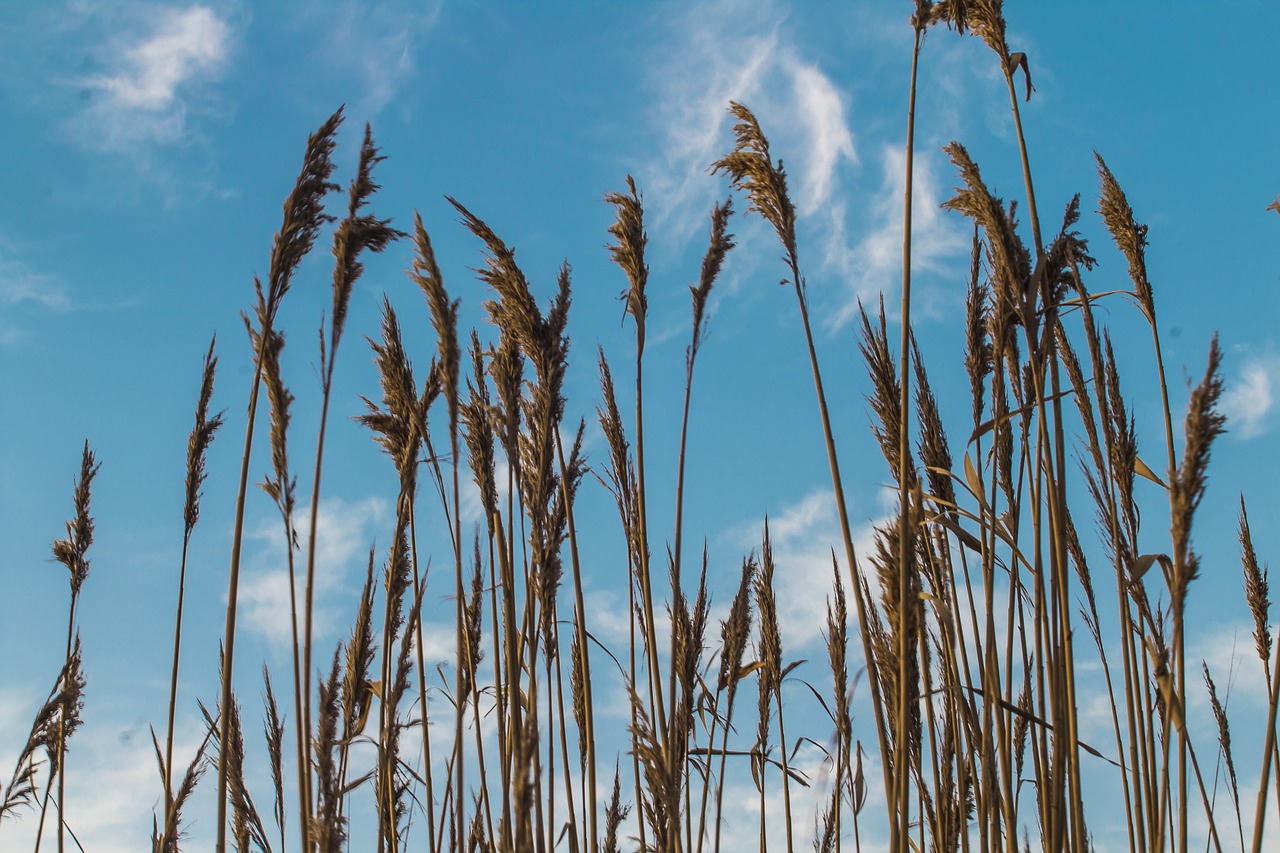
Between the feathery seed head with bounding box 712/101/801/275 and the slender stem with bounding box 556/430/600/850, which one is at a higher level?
the feathery seed head with bounding box 712/101/801/275

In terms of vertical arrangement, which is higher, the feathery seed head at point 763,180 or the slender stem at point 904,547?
the feathery seed head at point 763,180

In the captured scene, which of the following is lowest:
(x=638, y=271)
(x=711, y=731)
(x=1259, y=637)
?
(x=711, y=731)

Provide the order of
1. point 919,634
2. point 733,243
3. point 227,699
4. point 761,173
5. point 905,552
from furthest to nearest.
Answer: point 733,243
point 761,173
point 919,634
point 227,699
point 905,552

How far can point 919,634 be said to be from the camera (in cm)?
275

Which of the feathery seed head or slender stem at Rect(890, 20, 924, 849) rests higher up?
the feathery seed head

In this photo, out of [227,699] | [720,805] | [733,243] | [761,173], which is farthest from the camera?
[720,805]

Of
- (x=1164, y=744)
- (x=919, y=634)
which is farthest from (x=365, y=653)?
(x=1164, y=744)

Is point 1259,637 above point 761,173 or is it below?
below

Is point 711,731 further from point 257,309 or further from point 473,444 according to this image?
point 257,309

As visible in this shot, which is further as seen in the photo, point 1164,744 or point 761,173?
point 761,173

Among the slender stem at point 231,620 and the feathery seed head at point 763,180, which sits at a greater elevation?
the feathery seed head at point 763,180

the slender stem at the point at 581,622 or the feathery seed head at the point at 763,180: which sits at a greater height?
the feathery seed head at the point at 763,180

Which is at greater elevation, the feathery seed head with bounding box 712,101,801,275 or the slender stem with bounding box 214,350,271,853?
the feathery seed head with bounding box 712,101,801,275

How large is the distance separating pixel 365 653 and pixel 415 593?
28cm
